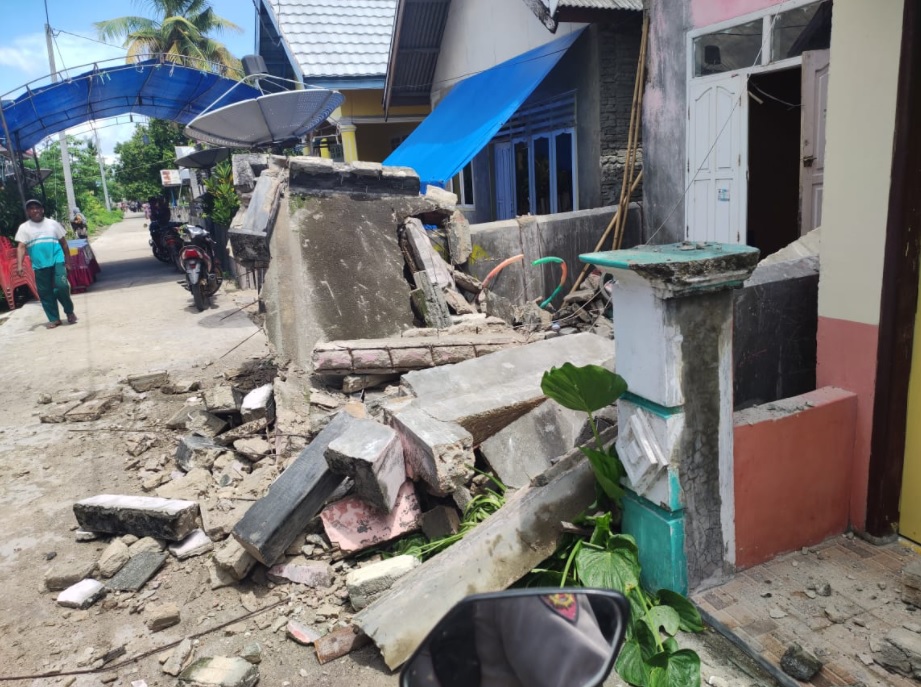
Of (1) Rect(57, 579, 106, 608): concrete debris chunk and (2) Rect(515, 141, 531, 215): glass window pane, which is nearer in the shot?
(1) Rect(57, 579, 106, 608): concrete debris chunk

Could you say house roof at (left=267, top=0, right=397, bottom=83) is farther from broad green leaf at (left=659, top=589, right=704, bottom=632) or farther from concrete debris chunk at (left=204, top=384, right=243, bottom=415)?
broad green leaf at (left=659, top=589, right=704, bottom=632)

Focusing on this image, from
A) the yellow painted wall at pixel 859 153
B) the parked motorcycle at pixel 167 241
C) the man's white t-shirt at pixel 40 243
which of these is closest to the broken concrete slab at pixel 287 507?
the yellow painted wall at pixel 859 153

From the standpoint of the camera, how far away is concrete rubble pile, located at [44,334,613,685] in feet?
9.48

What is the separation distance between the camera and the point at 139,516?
12.1 feet

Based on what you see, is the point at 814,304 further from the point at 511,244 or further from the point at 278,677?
the point at 511,244

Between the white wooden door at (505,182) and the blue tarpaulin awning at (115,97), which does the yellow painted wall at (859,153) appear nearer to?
the white wooden door at (505,182)

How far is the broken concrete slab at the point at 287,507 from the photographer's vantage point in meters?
3.25

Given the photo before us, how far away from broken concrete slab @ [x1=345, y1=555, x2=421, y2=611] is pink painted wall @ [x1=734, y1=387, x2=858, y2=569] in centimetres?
151

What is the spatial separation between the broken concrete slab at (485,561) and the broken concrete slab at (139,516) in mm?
1340

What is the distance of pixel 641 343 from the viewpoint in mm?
2703

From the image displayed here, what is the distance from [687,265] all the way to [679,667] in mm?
1439

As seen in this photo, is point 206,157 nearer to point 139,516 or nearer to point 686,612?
point 139,516

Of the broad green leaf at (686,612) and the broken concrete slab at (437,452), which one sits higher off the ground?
the broken concrete slab at (437,452)

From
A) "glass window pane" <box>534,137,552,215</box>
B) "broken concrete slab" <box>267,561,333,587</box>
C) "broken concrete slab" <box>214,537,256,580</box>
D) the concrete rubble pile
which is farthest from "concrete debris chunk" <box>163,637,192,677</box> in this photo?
"glass window pane" <box>534,137,552,215</box>
